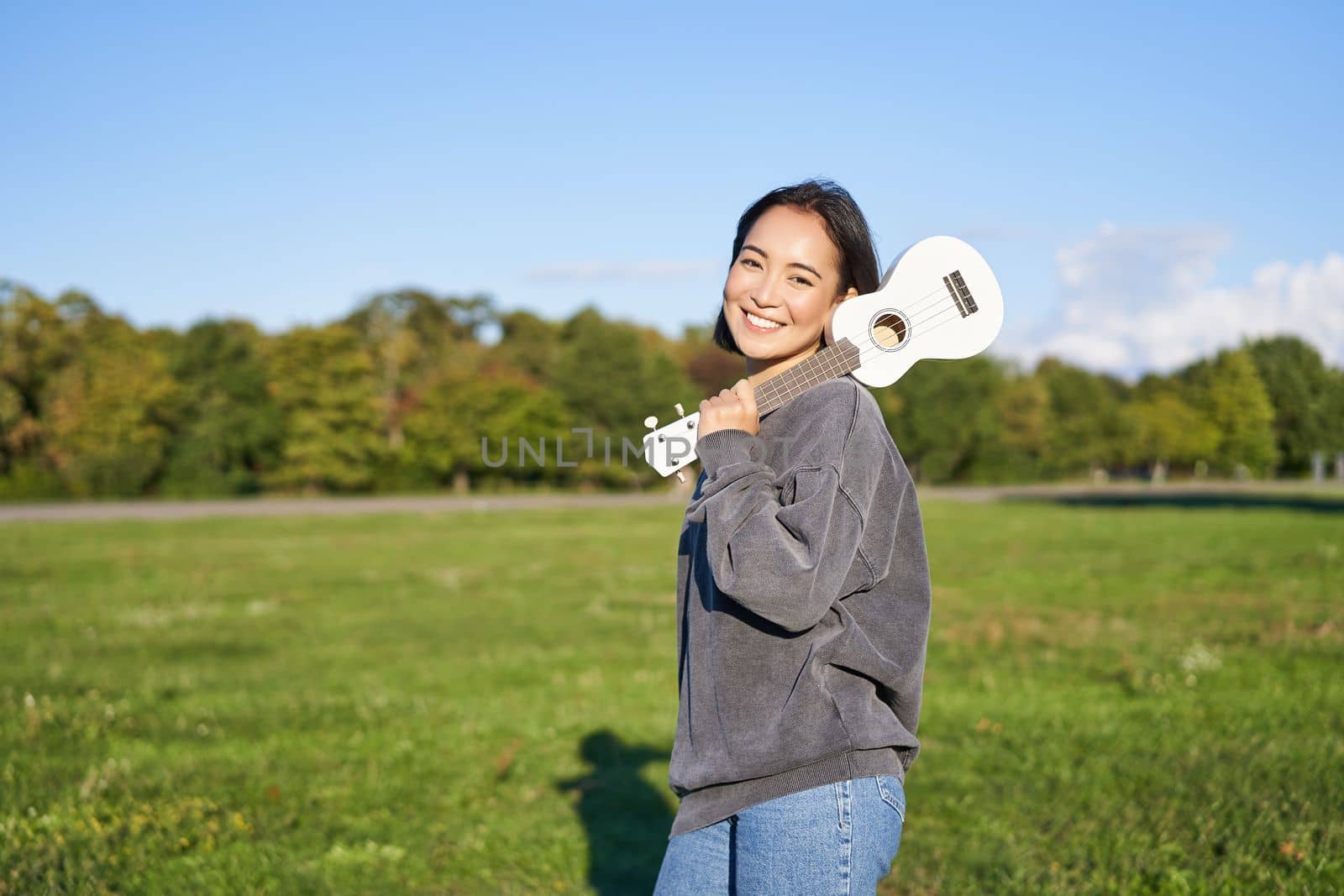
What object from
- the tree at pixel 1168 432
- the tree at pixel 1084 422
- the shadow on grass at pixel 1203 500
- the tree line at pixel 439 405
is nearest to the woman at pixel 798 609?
the tree line at pixel 439 405

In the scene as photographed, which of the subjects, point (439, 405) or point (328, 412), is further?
point (328, 412)

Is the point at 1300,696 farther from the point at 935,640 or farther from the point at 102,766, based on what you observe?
the point at 102,766

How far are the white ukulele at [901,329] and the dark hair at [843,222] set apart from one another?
0.11 m

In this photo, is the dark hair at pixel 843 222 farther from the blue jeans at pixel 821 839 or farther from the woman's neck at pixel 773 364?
the blue jeans at pixel 821 839

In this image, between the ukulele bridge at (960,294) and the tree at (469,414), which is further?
the tree at (469,414)

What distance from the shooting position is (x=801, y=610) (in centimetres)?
208

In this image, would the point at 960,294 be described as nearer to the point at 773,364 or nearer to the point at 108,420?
the point at 773,364

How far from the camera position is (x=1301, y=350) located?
28.8m

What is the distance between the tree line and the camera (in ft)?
104

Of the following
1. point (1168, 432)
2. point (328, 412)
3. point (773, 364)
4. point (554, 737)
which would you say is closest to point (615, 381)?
point (328, 412)

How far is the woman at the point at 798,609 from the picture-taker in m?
2.09

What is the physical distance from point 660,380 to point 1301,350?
716 inches

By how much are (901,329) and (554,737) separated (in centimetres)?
609

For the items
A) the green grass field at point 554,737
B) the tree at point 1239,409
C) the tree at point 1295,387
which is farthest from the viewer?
the tree at point 1239,409
